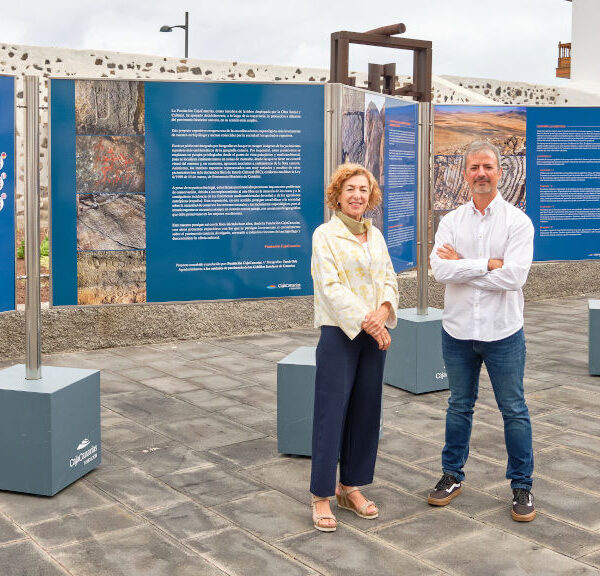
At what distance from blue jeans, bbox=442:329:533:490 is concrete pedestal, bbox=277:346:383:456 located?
884 millimetres

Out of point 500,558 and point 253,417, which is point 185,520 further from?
point 253,417

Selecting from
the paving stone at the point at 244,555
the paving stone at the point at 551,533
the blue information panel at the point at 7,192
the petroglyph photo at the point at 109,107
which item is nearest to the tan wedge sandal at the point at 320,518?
the paving stone at the point at 244,555

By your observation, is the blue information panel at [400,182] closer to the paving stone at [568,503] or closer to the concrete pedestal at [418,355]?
the concrete pedestal at [418,355]

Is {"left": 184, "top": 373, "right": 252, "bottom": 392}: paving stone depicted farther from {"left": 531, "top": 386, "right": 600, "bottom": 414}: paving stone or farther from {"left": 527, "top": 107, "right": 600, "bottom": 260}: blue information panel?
{"left": 527, "top": 107, "right": 600, "bottom": 260}: blue information panel

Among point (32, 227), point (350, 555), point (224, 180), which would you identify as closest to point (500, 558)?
point (350, 555)

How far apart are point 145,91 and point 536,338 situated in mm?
4470

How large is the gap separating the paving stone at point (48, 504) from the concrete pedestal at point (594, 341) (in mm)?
4032

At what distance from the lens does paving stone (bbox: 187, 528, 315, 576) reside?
10.8 ft

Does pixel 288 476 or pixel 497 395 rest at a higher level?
pixel 497 395

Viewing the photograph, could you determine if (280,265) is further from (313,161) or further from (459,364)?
(459,364)

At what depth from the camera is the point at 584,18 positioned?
67.1 feet

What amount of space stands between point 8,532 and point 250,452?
1.45 metres

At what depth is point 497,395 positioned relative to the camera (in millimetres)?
3842

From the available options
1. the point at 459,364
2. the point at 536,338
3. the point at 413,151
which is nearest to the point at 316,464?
the point at 459,364
